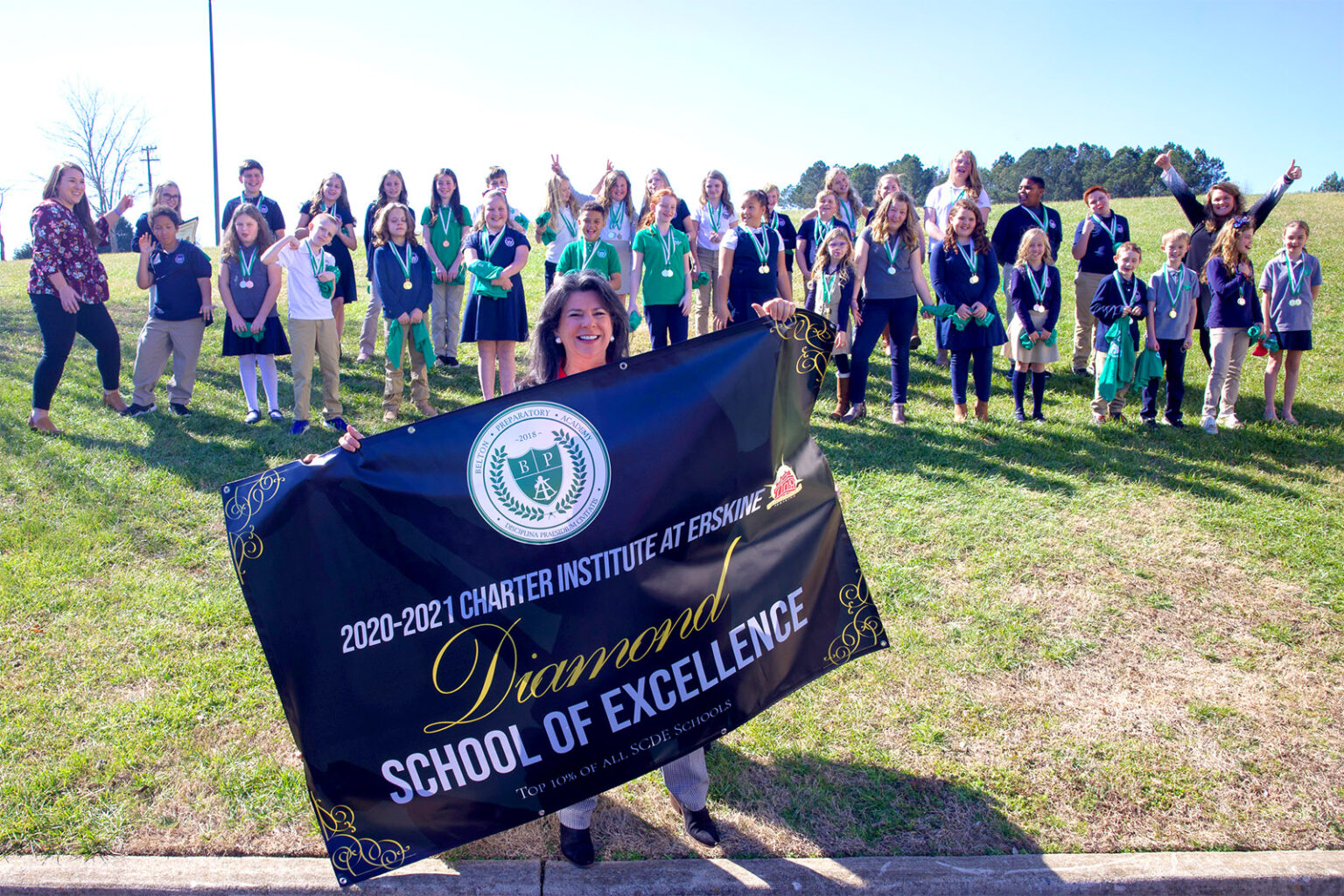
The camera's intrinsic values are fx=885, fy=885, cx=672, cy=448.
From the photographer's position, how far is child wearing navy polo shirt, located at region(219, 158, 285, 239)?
956 cm

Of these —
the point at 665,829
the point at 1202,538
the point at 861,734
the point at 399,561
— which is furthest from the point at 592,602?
the point at 1202,538

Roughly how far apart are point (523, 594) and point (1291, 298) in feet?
28.2

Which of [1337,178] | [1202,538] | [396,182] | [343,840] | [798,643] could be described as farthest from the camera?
[1337,178]

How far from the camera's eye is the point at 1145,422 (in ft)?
28.4

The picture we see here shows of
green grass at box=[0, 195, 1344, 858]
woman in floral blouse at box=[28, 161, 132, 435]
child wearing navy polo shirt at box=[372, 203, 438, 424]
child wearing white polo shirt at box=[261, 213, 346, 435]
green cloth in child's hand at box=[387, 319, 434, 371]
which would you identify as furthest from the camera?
child wearing navy polo shirt at box=[372, 203, 438, 424]

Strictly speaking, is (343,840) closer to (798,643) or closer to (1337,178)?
(798,643)

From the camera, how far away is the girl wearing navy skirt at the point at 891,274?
27.5 ft

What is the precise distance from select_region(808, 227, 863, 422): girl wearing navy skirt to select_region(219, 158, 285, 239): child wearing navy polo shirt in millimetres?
5729

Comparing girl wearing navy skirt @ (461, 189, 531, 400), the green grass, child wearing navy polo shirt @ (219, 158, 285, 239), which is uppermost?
child wearing navy polo shirt @ (219, 158, 285, 239)

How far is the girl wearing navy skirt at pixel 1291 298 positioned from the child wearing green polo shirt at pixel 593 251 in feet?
20.6

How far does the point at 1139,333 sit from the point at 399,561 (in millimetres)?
8400

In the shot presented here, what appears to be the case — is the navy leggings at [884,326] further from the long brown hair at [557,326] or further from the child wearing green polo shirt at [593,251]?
the long brown hair at [557,326]

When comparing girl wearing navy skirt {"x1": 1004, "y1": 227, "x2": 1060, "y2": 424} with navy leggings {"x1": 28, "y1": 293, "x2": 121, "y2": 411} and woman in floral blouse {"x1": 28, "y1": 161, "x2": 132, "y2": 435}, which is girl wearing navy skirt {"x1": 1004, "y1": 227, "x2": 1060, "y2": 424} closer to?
woman in floral blouse {"x1": 28, "y1": 161, "x2": 132, "y2": 435}

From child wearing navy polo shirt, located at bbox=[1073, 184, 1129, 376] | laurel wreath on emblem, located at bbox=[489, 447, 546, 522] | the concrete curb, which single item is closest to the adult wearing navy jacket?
child wearing navy polo shirt, located at bbox=[1073, 184, 1129, 376]
